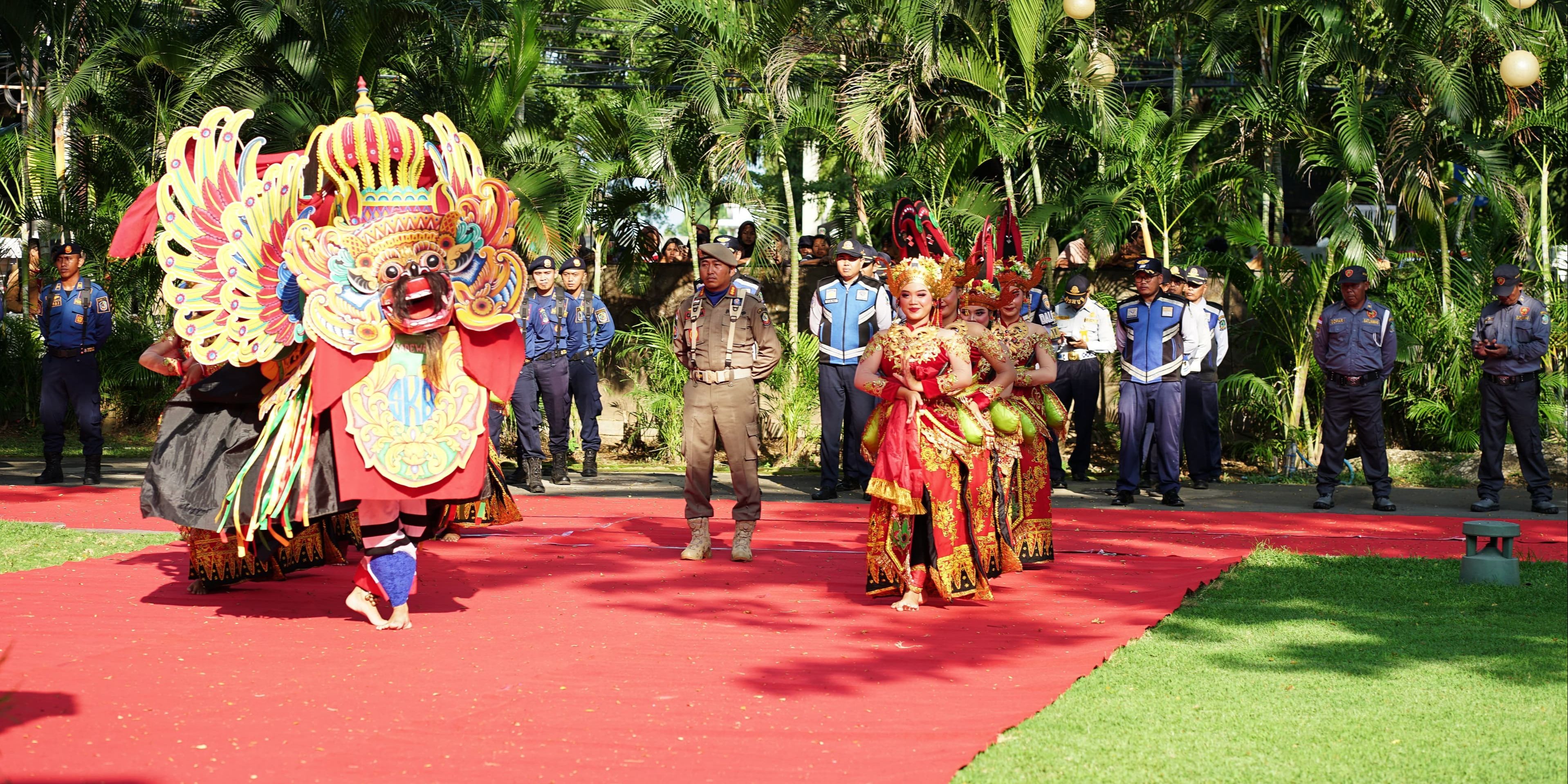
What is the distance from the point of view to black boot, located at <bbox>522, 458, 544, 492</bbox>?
12680 mm

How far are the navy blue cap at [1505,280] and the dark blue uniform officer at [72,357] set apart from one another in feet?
37.0

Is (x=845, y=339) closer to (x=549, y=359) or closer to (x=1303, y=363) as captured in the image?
(x=549, y=359)

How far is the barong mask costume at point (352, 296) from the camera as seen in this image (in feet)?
22.5

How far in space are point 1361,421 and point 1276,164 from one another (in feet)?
12.8

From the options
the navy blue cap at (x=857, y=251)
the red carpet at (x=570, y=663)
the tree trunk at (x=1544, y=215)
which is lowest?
the red carpet at (x=570, y=663)

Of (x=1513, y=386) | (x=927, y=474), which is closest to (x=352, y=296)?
(x=927, y=474)

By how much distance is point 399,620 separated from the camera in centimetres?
702

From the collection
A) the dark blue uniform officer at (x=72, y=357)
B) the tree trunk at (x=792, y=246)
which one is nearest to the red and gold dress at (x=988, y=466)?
the tree trunk at (x=792, y=246)

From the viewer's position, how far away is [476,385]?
7105mm

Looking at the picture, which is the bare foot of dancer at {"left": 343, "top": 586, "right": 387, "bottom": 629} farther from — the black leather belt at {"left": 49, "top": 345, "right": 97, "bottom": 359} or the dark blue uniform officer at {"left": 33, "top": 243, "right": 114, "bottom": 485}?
the black leather belt at {"left": 49, "top": 345, "right": 97, "bottom": 359}

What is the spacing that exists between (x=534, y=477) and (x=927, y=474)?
6.00 m

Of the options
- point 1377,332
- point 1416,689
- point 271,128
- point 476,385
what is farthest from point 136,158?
point 1416,689

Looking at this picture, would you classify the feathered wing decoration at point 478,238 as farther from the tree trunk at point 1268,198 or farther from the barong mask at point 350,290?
the tree trunk at point 1268,198

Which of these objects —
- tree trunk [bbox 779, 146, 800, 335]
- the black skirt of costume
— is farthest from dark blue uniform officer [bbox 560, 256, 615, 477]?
the black skirt of costume
